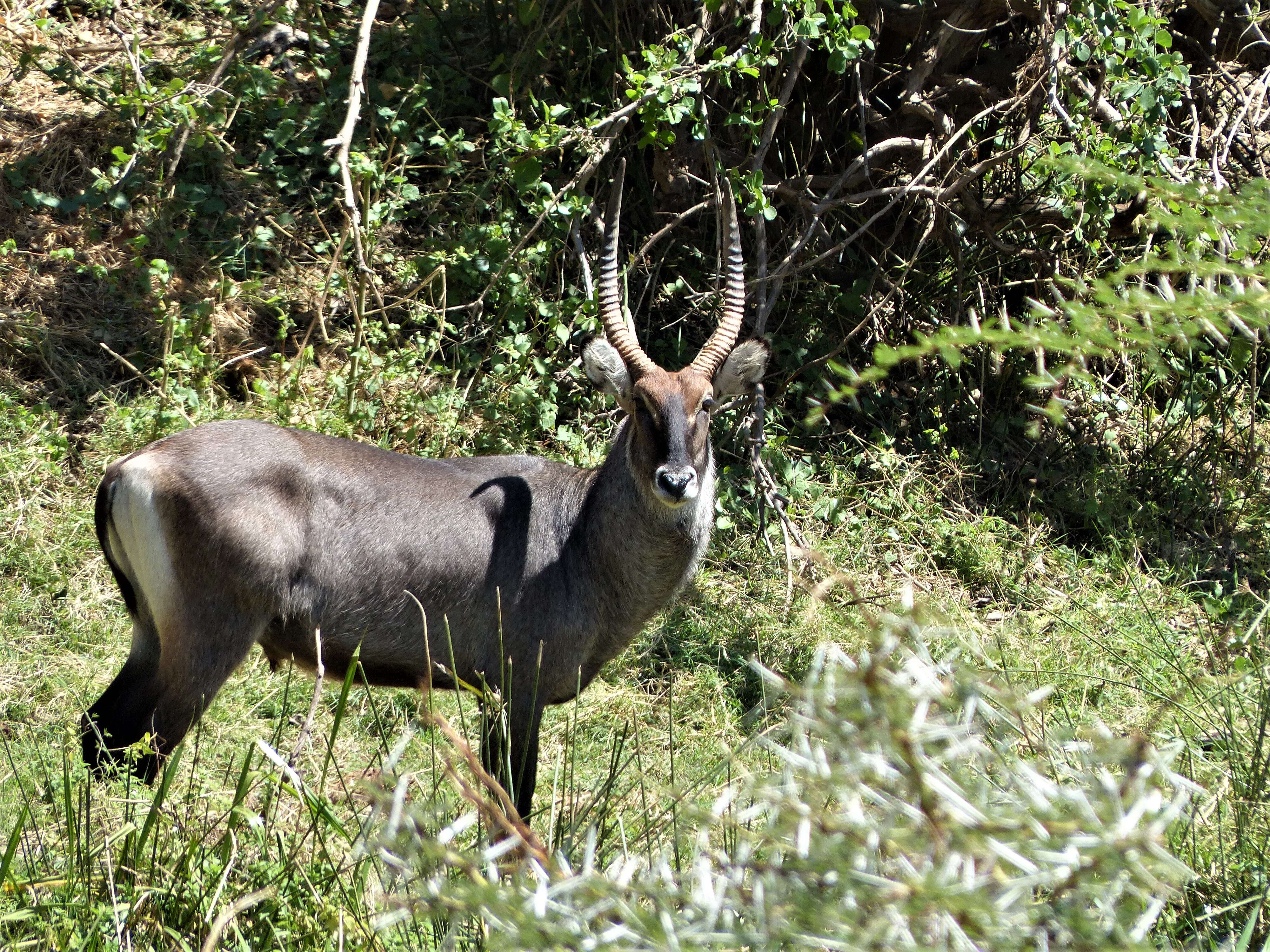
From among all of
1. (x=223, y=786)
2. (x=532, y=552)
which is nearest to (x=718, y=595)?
(x=532, y=552)

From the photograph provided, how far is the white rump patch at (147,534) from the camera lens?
12.1ft

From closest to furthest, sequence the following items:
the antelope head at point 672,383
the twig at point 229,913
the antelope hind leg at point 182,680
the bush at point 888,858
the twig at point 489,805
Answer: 1. the bush at point 888,858
2. the twig at point 489,805
3. the twig at point 229,913
4. the antelope hind leg at point 182,680
5. the antelope head at point 672,383

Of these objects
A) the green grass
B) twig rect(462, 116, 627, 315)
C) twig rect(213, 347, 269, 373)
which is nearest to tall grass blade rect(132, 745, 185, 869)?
the green grass

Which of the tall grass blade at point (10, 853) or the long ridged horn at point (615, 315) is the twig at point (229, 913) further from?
the long ridged horn at point (615, 315)

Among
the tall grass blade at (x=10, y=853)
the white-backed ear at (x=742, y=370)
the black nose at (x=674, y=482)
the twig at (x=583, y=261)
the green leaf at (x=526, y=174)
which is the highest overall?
the green leaf at (x=526, y=174)

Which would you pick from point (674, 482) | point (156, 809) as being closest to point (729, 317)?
point (674, 482)

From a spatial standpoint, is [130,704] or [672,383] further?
[672,383]

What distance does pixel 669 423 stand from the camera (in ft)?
13.7

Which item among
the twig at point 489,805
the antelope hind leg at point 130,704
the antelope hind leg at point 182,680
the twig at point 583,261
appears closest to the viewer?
the twig at point 489,805

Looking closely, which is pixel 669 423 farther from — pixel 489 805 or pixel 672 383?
pixel 489 805

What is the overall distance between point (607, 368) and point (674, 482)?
73 centimetres

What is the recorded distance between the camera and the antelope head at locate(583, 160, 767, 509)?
4137 mm

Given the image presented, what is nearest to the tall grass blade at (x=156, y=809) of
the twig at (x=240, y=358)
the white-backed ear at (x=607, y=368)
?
the white-backed ear at (x=607, y=368)

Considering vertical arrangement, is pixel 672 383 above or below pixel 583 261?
below
